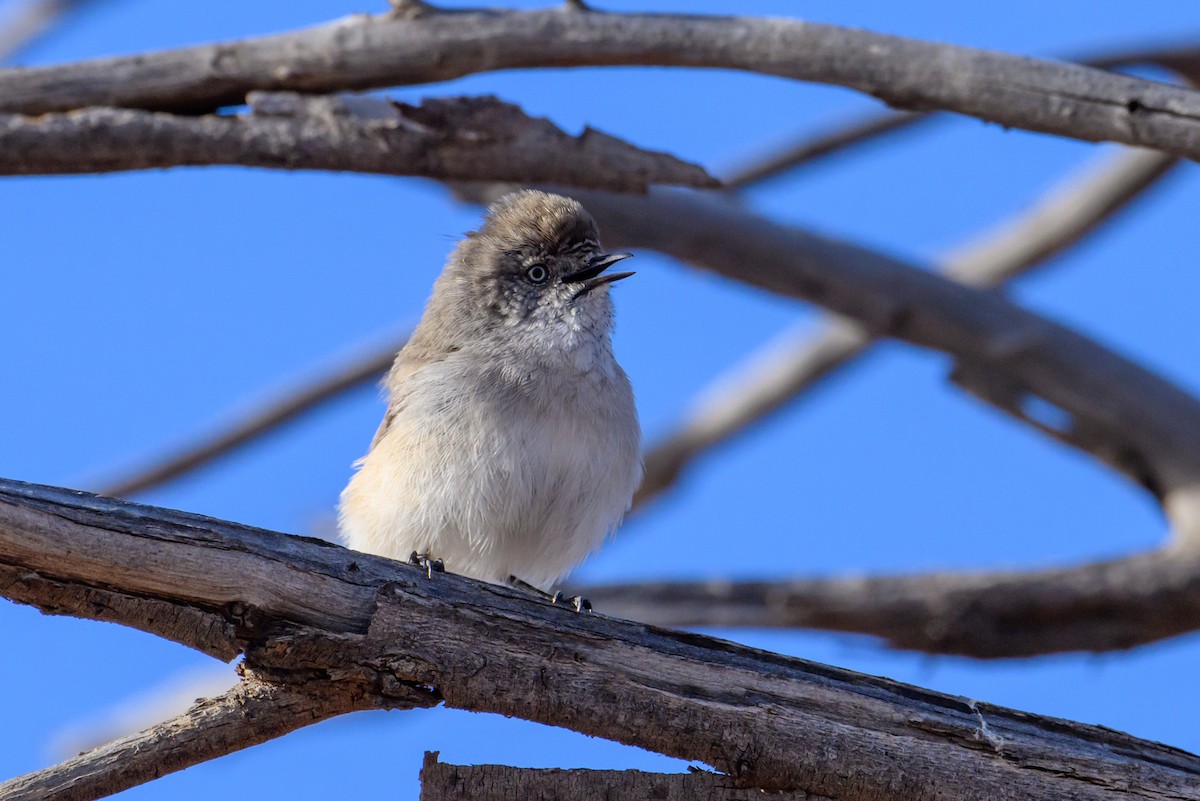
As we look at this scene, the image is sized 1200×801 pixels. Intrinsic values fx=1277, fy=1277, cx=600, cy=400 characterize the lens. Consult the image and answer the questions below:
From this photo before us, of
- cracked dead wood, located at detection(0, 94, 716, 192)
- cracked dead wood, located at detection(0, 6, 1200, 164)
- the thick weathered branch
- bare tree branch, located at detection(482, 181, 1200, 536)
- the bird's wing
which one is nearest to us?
the thick weathered branch

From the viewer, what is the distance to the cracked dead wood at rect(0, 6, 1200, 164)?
16.2 ft

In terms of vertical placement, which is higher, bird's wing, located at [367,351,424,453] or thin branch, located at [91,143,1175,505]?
thin branch, located at [91,143,1175,505]

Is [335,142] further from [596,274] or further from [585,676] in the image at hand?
[585,676]

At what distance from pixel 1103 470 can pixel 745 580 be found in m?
2.28

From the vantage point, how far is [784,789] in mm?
3953

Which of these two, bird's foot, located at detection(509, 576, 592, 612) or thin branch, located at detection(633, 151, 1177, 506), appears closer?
bird's foot, located at detection(509, 576, 592, 612)

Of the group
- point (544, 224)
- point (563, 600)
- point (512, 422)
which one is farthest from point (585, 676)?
point (544, 224)

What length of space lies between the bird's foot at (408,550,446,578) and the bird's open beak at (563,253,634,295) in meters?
1.32

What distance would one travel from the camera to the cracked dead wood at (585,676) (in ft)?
11.8

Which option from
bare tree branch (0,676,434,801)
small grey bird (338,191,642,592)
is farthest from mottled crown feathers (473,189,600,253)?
bare tree branch (0,676,434,801)

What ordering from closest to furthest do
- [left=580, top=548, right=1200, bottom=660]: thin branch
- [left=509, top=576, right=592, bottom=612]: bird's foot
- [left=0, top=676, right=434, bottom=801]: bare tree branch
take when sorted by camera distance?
1. [left=0, top=676, right=434, bottom=801]: bare tree branch
2. [left=509, top=576, right=592, bottom=612]: bird's foot
3. [left=580, top=548, right=1200, bottom=660]: thin branch

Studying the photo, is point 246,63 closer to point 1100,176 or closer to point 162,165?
point 162,165

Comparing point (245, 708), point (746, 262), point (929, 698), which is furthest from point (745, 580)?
point (245, 708)

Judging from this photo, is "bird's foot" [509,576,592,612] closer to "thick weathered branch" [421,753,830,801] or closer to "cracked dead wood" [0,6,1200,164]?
"thick weathered branch" [421,753,830,801]
